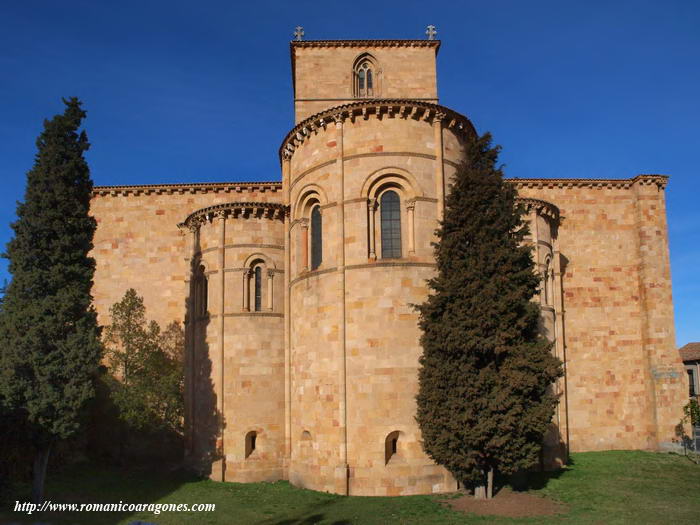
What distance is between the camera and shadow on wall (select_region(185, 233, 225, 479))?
2147 centimetres

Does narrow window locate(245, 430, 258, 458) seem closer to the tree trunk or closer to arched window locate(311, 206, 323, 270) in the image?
arched window locate(311, 206, 323, 270)

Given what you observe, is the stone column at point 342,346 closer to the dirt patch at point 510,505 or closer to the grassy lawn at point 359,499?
the grassy lawn at point 359,499

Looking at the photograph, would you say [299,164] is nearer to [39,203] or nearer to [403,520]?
[39,203]

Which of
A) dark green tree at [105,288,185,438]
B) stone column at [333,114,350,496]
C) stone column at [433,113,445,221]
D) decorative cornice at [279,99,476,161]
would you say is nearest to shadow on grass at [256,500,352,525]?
stone column at [333,114,350,496]

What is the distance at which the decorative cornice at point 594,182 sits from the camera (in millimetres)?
28422

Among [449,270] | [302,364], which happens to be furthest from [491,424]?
[302,364]

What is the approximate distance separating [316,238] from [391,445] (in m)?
7.55

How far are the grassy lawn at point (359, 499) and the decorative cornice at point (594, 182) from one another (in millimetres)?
13015

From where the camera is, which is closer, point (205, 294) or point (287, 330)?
point (287, 330)

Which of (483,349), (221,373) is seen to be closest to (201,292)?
(221,373)

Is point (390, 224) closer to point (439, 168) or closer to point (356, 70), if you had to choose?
point (439, 168)

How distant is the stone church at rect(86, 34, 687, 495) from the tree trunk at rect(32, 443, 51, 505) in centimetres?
633

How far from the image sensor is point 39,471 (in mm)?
16125

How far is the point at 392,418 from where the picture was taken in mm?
17766
